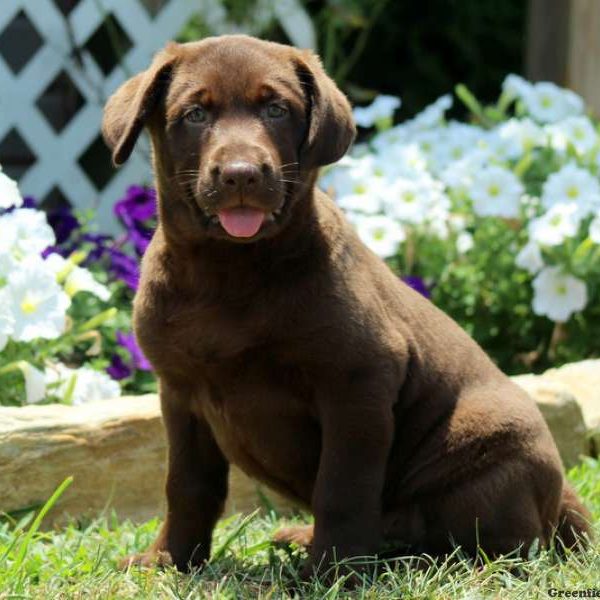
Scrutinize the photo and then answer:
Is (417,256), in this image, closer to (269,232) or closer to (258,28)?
(258,28)

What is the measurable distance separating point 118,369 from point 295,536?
1.51 metres

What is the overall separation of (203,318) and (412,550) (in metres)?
0.88

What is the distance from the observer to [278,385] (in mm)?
3301

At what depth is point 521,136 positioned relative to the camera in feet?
20.0

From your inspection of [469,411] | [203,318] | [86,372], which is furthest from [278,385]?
[86,372]

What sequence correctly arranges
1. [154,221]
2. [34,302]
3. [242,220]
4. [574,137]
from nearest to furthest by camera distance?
[242,220]
[34,302]
[154,221]
[574,137]

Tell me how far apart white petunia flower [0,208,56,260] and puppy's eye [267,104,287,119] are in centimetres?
146

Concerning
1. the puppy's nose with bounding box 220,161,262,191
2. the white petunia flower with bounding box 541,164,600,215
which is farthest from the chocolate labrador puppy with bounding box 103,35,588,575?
the white petunia flower with bounding box 541,164,600,215

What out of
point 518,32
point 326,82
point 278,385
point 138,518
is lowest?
point 518,32

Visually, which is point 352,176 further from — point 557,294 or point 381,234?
point 557,294

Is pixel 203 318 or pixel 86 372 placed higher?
pixel 203 318

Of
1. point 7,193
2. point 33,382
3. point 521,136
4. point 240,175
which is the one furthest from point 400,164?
point 240,175

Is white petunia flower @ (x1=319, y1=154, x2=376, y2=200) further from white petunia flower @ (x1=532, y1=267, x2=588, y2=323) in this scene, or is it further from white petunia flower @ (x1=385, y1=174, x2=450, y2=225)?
white petunia flower @ (x1=532, y1=267, x2=588, y2=323)

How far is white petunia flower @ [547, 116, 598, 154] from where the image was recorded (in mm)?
6180
